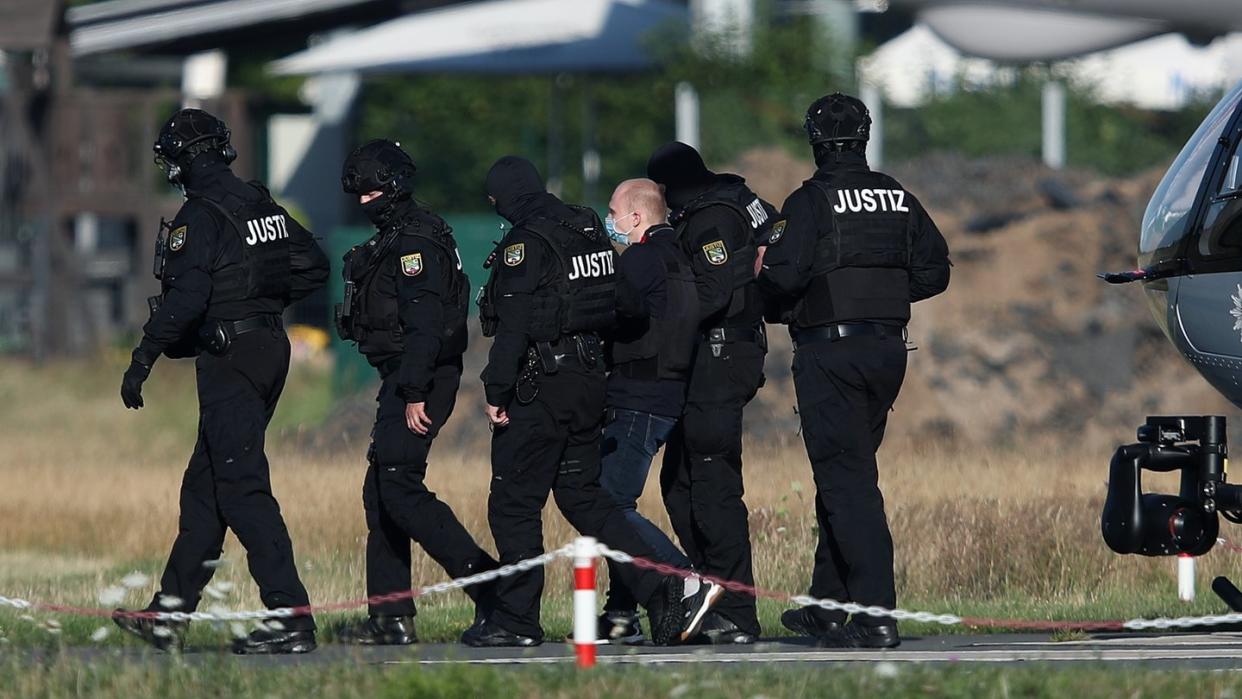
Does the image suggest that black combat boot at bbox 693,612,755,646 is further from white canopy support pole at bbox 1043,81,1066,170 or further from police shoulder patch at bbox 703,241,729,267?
white canopy support pole at bbox 1043,81,1066,170

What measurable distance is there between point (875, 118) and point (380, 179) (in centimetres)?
2090

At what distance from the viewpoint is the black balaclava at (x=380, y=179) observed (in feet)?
28.5

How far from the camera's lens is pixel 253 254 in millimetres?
8586

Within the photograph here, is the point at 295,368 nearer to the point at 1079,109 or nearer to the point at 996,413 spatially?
the point at 996,413

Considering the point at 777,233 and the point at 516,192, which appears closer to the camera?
the point at 777,233

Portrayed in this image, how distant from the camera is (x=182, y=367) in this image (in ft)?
86.6

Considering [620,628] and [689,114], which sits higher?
[689,114]

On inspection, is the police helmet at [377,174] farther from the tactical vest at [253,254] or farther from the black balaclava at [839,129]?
the black balaclava at [839,129]

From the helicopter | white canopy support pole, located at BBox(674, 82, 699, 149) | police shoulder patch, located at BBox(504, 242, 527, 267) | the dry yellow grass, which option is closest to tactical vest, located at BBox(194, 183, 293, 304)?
police shoulder patch, located at BBox(504, 242, 527, 267)

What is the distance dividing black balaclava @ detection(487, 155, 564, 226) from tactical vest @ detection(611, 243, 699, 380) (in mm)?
569

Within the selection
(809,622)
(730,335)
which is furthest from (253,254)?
(809,622)

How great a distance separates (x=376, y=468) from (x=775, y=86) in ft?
70.1

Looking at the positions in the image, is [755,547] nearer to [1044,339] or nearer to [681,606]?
[681,606]

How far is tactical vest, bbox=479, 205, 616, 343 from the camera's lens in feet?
27.5
